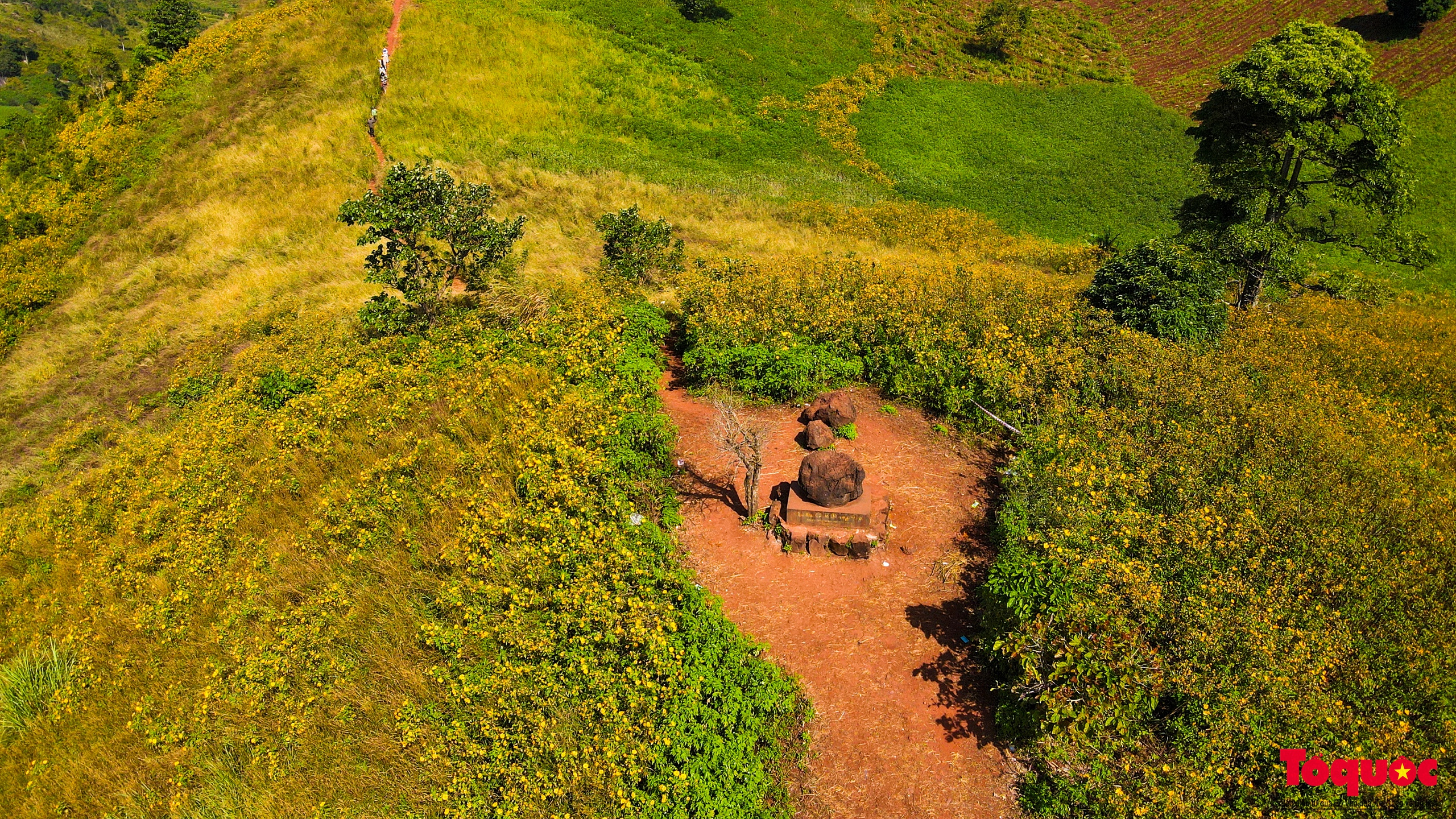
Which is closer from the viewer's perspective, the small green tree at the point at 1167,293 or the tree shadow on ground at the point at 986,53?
the small green tree at the point at 1167,293

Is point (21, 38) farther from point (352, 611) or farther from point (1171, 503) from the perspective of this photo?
point (1171, 503)

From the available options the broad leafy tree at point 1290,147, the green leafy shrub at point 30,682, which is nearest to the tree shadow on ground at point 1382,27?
the broad leafy tree at point 1290,147

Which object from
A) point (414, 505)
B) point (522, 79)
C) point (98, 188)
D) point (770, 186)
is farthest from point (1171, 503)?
point (98, 188)

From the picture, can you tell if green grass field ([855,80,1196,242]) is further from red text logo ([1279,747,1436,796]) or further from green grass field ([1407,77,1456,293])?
red text logo ([1279,747,1436,796])

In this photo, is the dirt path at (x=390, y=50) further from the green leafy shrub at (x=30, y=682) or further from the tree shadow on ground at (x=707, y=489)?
the tree shadow on ground at (x=707, y=489)

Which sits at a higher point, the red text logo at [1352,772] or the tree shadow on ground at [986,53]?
the tree shadow on ground at [986,53]

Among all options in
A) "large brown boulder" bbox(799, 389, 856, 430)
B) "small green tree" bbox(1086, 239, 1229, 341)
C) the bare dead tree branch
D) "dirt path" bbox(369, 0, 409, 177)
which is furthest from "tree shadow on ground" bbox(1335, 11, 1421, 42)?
"dirt path" bbox(369, 0, 409, 177)
